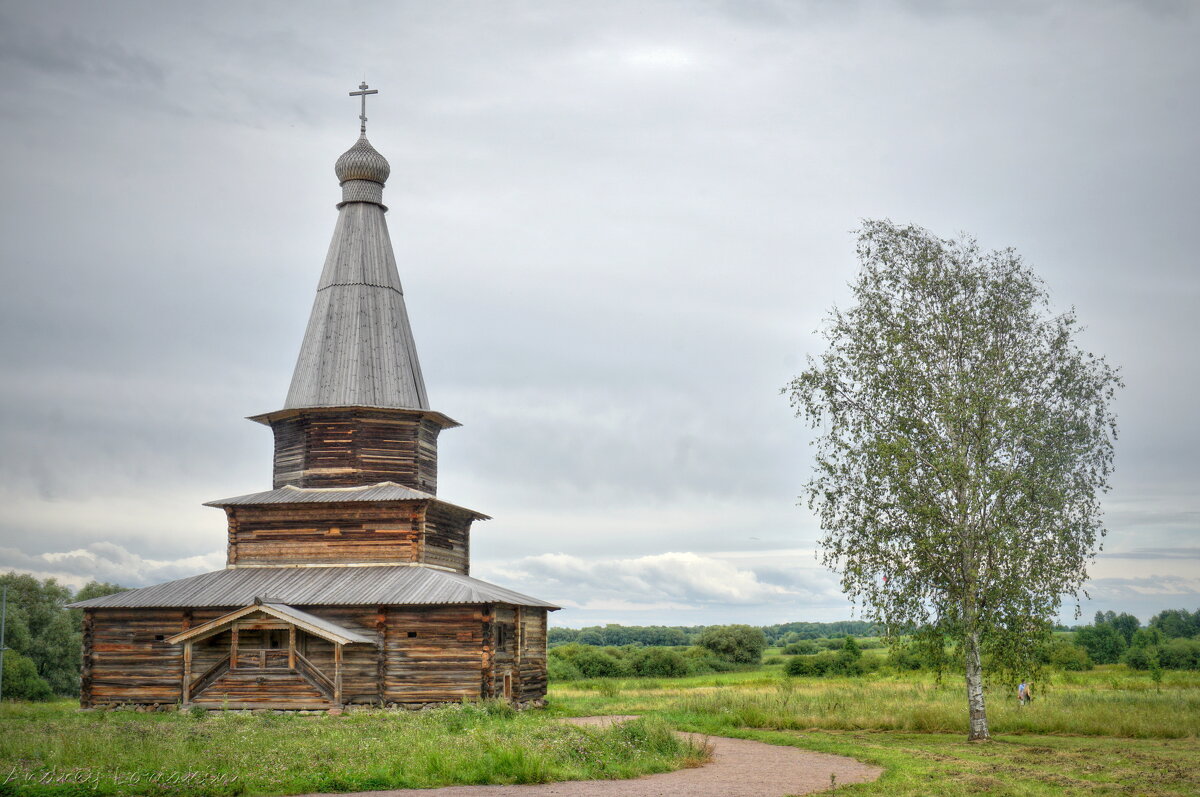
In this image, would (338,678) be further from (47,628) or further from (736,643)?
(736,643)

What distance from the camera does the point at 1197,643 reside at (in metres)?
54.9

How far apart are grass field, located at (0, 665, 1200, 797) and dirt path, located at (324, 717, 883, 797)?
0.46 metres

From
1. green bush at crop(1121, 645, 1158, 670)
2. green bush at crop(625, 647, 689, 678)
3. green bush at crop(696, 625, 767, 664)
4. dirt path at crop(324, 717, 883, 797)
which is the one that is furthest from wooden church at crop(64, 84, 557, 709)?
green bush at crop(696, 625, 767, 664)

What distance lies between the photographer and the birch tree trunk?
2250 cm

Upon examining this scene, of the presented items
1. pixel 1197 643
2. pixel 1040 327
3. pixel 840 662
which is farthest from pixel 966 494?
pixel 1197 643

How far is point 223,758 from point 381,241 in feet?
80.9

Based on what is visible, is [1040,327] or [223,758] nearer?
[223,758]

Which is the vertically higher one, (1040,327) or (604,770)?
Result: (1040,327)

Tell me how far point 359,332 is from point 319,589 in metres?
9.27

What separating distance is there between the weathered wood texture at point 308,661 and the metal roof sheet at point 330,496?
369 cm

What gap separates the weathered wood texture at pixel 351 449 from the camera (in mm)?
33062

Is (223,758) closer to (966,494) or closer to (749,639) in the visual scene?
(966,494)

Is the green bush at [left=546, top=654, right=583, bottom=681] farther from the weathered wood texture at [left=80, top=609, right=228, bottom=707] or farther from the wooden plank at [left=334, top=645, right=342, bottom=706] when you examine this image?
the wooden plank at [left=334, top=645, right=342, bottom=706]

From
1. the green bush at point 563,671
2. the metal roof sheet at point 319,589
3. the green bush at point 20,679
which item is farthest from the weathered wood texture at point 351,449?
the green bush at point 563,671
